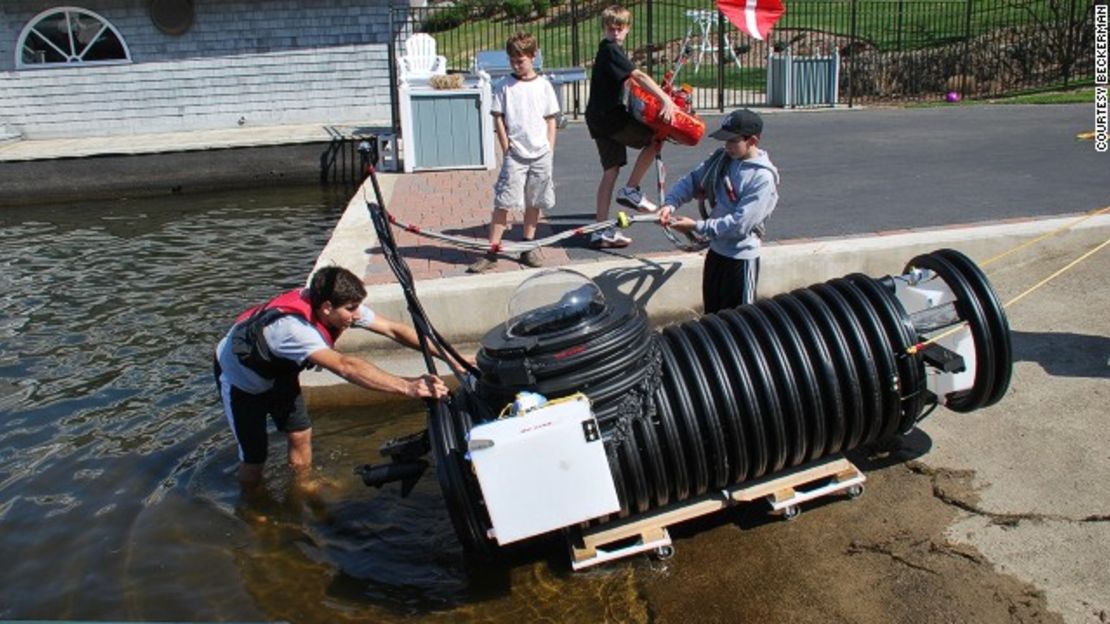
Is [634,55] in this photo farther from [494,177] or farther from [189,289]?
[189,289]

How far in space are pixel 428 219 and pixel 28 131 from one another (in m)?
11.3

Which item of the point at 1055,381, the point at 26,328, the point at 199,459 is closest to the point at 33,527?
the point at 199,459

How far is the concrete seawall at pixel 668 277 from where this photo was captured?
7.12m

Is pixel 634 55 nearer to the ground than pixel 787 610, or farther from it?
farther from it

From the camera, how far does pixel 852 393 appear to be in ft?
15.9

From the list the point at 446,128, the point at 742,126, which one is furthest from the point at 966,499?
the point at 446,128

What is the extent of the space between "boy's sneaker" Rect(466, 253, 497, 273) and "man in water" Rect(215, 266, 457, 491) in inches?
87.5

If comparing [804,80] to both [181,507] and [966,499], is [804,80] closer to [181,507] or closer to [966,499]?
[966,499]

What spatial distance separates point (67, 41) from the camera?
57.9ft

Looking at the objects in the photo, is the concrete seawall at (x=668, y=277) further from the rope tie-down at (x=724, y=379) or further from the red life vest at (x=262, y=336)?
the rope tie-down at (x=724, y=379)

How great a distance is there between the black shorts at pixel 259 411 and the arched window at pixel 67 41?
14.2m

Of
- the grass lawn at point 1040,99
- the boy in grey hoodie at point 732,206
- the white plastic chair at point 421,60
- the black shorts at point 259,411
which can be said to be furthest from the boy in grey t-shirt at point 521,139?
the grass lawn at point 1040,99

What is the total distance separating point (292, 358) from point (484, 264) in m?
2.82

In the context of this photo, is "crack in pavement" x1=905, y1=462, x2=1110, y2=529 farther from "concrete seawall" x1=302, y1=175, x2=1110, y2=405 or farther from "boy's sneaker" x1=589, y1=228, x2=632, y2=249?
"boy's sneaker" x1=589, y1=228, x2=632, y2=249
